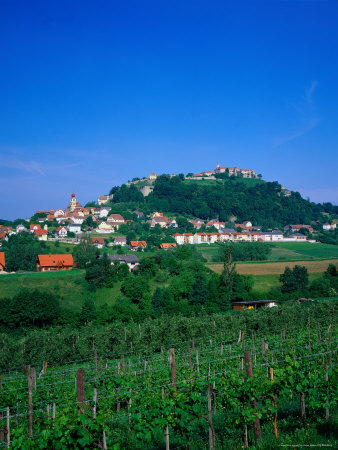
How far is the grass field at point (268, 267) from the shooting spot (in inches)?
1929

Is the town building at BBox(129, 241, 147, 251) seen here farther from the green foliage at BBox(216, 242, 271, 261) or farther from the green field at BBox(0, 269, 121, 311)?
the green field at BBox(0, 269, 121, 311)

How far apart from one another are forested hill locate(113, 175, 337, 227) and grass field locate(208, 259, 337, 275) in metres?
57.9

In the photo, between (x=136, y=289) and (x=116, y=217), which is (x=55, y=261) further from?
(x=116, y=217)

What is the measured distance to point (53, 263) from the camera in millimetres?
50219

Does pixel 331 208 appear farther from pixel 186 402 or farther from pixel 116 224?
pixel 186 402

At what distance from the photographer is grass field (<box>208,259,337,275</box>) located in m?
49.0

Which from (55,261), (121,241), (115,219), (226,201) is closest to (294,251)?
(121,241)

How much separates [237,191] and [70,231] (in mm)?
68121

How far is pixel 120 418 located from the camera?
957cm

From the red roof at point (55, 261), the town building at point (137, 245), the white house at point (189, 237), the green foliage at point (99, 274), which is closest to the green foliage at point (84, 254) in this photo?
the red roof at point (55, 261)

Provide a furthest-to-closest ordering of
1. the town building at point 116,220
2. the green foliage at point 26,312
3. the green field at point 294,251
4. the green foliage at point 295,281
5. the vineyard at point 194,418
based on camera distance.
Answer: the town building at point 116,220
the green field at point 294,251
the green foliage at point 295,281
the green foliage at point 26,312
the vineyard at point 194,418

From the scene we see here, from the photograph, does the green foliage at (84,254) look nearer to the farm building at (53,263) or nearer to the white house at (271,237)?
the farm building at (53,263)

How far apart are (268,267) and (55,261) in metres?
27.0

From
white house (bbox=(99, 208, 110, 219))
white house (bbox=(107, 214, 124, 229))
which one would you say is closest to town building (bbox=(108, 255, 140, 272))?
white house (bbox=(107, 214, 124, 229))
